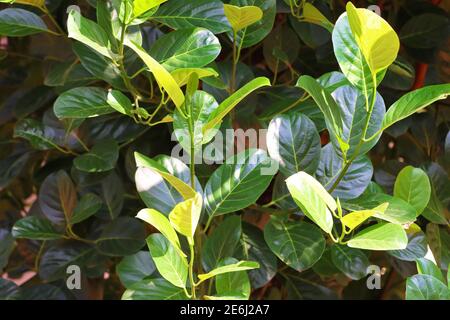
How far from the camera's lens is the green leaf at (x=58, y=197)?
79 centimetres

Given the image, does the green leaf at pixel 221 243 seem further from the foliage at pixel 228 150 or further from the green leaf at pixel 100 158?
the green leaf at pixel 100 158

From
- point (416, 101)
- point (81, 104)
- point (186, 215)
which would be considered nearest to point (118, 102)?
point (81, 104)

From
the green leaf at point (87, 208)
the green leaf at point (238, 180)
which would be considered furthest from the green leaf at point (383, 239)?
the green leaf at point (87, 208)

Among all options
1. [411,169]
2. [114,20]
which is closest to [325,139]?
[411,169]

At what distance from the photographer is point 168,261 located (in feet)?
1.86

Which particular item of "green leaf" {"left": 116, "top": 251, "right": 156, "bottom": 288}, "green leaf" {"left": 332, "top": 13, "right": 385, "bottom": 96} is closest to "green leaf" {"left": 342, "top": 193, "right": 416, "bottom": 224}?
"green leaf" {"left": 332, "top": 13, "right": 385, "bottom": 96}

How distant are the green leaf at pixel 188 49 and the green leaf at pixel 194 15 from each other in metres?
0.02

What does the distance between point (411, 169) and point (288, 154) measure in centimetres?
12

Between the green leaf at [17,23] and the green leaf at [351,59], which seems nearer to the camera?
the green leaf at [351,59]

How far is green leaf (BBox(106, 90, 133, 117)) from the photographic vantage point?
0.59m

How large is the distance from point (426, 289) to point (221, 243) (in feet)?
0.64

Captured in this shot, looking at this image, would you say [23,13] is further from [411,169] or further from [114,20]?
[411,169]

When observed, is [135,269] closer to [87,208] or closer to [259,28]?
[87,208]

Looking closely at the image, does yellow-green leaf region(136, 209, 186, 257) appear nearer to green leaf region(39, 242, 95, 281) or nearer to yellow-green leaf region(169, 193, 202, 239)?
yellow-green leaf region(169, 193, 202, 239)
